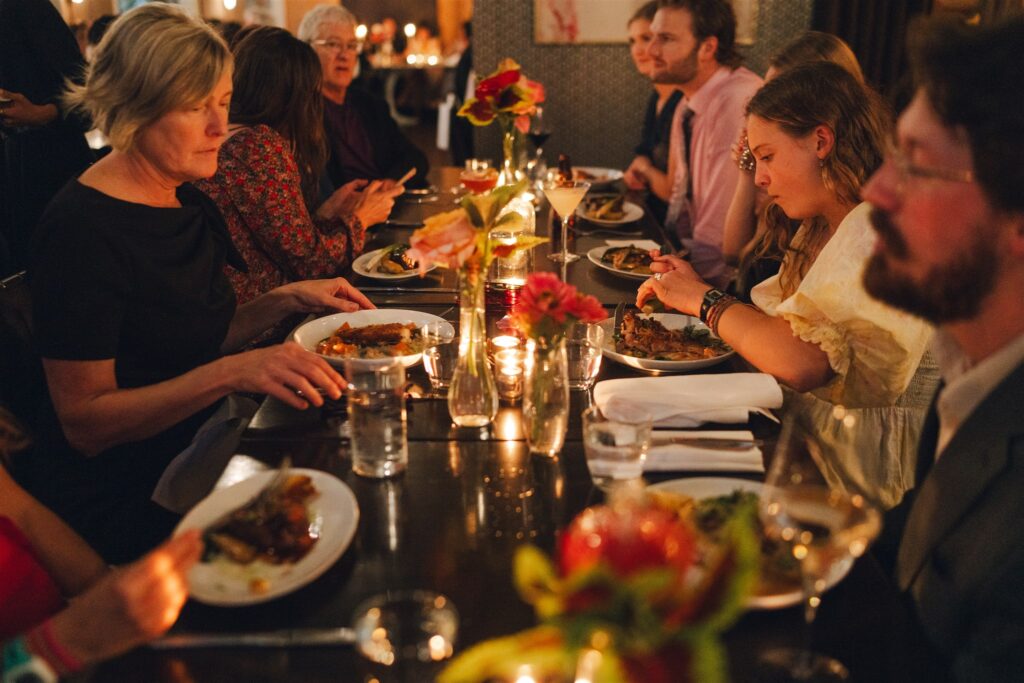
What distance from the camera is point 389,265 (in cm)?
247

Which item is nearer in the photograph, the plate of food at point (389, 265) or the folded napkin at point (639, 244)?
the plate of food at point (389, 265)

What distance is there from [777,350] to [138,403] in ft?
4.18

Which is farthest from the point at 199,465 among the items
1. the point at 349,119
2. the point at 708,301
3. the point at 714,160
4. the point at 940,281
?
the point at 349,119

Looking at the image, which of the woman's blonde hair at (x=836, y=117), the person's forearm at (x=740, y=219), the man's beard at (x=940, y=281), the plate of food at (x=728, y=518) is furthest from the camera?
the person's forearm at (x=740, y=219)

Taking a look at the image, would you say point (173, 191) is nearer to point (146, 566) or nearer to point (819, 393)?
point (146, 566)

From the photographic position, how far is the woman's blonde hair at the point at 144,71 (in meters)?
1.70

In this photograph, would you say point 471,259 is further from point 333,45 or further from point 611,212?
point 333,45

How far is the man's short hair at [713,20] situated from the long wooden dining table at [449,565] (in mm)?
2638

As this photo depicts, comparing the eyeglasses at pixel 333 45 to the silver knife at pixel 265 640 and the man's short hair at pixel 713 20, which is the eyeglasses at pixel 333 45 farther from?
the silver knife at pixel 265 640

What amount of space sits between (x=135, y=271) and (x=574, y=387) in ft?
3.13

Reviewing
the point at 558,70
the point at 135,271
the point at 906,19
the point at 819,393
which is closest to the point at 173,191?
the point at 135,271

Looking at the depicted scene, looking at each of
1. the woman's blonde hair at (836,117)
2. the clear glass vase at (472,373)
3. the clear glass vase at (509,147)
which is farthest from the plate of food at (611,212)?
the clear glass vase at (472,373)

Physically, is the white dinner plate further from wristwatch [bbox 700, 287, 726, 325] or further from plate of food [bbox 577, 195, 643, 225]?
wristwatch [bbox 700, 287, 726, 325]

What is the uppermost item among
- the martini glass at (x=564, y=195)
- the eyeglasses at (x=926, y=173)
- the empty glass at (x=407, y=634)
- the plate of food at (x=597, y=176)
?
the eyeglasses at (x=926, y=173)
